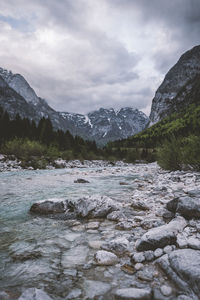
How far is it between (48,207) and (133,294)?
418cm

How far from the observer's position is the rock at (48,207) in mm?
5356

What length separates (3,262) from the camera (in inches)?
105

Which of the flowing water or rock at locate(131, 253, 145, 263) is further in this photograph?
rock at locate(131, 253, 145, 263)

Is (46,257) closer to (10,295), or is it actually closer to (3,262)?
(3,262)

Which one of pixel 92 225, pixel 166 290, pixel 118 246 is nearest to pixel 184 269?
pixel 166 290

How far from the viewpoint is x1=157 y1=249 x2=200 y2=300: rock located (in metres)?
1.81

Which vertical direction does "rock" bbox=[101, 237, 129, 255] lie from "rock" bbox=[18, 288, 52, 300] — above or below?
below

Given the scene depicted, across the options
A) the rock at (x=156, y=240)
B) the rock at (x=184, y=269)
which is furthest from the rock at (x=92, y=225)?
the rock at (x=184, y=269)

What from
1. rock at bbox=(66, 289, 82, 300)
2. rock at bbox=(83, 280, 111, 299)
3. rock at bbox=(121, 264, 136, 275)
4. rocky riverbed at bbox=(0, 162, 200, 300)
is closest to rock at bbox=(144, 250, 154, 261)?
rocky riverbed at bbox=(0, 162, 200, 300)

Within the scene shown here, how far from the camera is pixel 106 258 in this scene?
8.75ft

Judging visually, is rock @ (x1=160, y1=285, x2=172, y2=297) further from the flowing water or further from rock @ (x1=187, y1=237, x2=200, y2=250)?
rock @ (x1=187, y1=237, x2=200, y2=250)

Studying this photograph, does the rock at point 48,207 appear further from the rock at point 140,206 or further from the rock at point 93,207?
the rock at point 140,206

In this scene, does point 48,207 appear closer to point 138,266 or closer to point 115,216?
point 115,216

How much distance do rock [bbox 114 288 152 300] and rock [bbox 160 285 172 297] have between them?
144 mm
